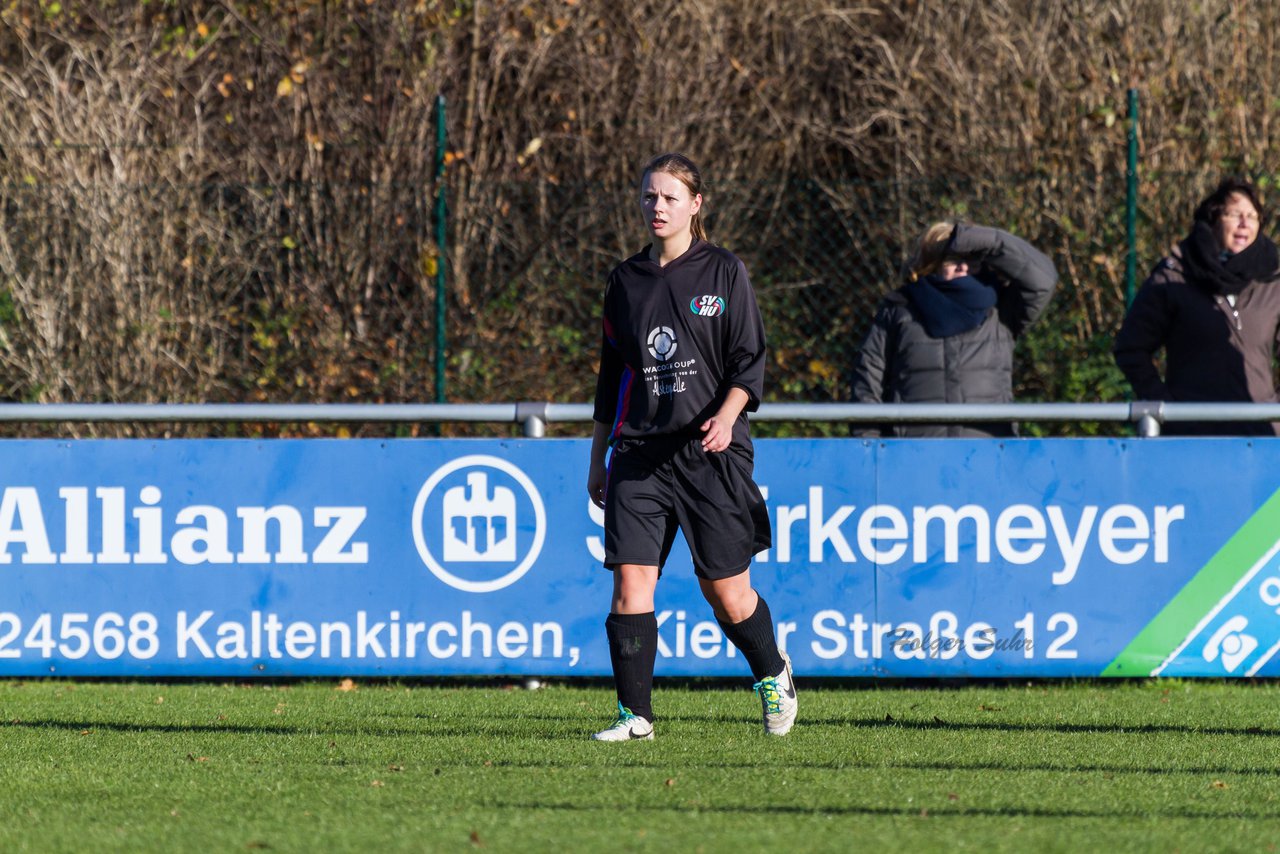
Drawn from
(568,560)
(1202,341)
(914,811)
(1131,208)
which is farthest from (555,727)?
(1131,208)

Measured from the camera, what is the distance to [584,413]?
293 inches

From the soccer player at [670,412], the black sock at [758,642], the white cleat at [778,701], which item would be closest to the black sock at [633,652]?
the soccer player at [670,412]

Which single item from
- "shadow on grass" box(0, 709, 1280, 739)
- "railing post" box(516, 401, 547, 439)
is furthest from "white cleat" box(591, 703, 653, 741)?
"railing post" box(516, 401, 547, 439)

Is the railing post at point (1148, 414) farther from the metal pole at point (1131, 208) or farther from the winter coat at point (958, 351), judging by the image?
the metal pole at point (1131, 208)

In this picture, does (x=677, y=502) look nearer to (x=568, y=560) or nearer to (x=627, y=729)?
(x=627, y=729)

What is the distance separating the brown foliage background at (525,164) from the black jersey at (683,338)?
399cm

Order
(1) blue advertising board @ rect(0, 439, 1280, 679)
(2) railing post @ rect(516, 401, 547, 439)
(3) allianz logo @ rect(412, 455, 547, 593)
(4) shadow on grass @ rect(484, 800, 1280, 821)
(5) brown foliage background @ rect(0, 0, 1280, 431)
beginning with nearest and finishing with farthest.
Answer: (4) shadow on grass @ rect(484, 800, 1280, 821), (1) blue advertising board @ rect(0, 439, 1280, 679), (3) allianz logo @ rect(412, 455, 547, 593), (2) railing post @ rect(516, 401, 547, 439), (5) brown foliage background @ rect(0, 0, 1280, 431)

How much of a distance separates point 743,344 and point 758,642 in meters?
1.00

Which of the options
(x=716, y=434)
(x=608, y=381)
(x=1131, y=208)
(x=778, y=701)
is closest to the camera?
(x=716, y=434)

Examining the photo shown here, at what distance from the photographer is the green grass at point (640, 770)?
13.8ft

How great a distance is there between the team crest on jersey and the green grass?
1381mm

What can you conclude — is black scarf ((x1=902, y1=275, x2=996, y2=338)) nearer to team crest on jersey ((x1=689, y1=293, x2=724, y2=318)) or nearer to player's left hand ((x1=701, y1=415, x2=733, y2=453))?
team crest on jersey ((x1=689, y1=293, x2=724, y2=318))

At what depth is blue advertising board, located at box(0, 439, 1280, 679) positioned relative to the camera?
7.29 meters

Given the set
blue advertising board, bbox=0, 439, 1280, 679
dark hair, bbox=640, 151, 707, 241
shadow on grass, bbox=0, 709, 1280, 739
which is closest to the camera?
dark hair, bbox=640, 151, 707, 241
